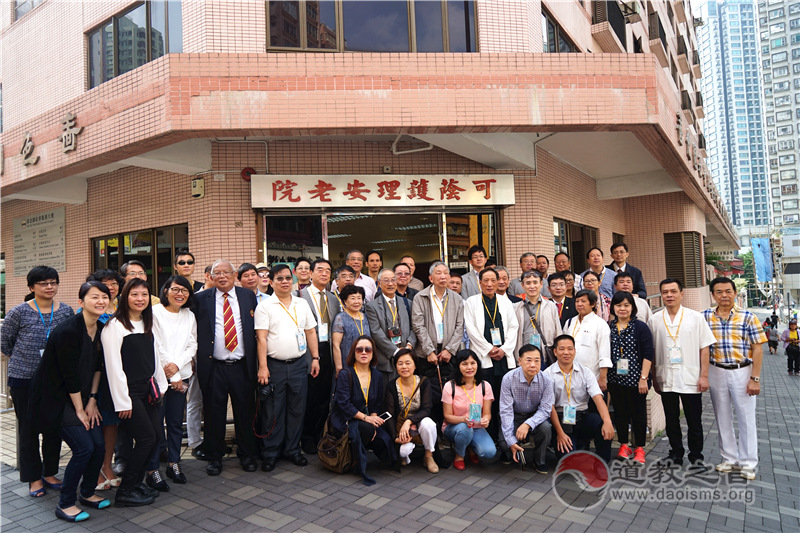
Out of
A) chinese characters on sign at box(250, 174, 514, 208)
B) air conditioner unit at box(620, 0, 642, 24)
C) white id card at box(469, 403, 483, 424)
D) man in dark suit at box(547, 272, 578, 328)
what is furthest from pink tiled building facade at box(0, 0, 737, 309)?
white id card at box(469, 403, 483, 424)

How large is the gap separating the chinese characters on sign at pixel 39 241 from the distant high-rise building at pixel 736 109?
109788 mm

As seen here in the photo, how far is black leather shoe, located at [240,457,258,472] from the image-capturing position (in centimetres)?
462

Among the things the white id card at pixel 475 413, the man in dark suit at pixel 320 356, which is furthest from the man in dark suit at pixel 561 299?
the man in dark suit at pixel 320 356

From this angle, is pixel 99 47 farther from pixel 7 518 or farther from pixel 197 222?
pixel 7 518

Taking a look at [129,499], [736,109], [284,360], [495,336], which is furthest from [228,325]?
[736,109]

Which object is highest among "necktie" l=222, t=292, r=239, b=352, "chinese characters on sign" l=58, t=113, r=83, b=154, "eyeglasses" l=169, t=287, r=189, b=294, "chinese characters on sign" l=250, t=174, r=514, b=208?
"chinese characters on sign" l=58, t=113, r=83, b=154

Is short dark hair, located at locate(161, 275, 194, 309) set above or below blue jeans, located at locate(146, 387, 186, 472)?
above

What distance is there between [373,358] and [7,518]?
118 inches

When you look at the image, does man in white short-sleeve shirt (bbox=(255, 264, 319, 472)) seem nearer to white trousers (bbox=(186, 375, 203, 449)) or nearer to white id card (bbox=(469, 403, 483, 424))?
white trousers (bbox=(186, 375, 203, 449))

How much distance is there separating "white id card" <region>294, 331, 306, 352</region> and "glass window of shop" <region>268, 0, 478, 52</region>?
4617 millimetres

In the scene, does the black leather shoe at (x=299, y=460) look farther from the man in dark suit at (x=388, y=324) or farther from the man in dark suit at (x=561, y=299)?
the man in dark suit at (x=561, y=299)

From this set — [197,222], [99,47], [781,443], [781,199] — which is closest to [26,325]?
[197,222]

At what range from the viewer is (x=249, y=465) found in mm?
4617

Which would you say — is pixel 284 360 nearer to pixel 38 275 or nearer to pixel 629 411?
pixel 38 275
